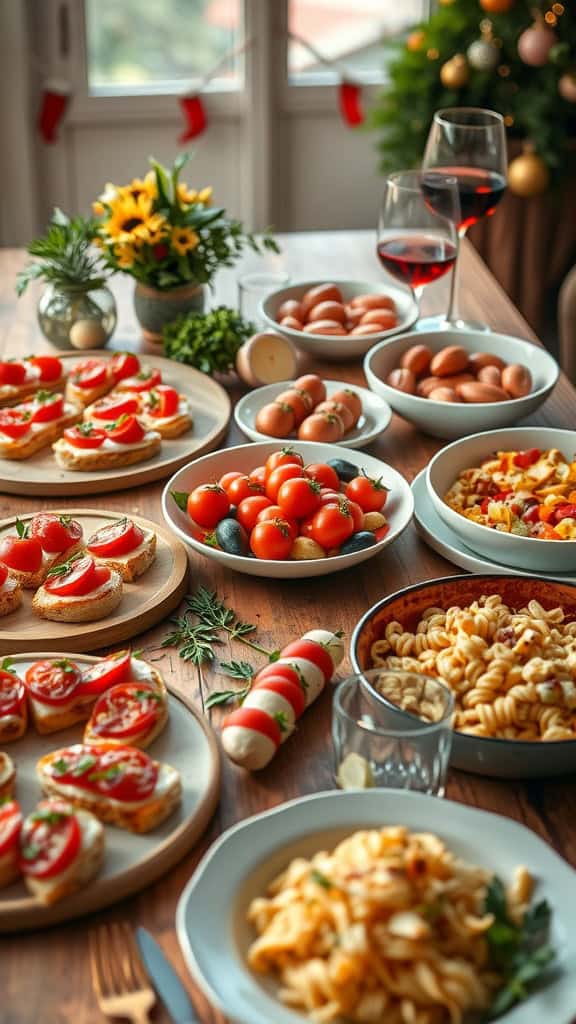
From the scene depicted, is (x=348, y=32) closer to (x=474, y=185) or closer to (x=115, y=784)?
(x=474, y=185)

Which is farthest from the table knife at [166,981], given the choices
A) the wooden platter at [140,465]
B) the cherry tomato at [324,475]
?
the wooden platter at [140,465]

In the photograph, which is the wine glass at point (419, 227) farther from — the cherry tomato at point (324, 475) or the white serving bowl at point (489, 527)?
the cherry tomato at point (324, 475)

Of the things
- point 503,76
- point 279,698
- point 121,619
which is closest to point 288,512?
point 121,619

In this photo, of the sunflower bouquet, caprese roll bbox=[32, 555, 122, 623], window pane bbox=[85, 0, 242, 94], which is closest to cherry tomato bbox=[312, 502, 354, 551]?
caprese roll bbox=[32, 555, 122, 623]

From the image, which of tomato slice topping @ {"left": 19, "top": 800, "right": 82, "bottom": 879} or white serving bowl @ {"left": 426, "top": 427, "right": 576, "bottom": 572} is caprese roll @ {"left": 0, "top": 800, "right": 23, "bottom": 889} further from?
white serving bowl @ {"left": 426, "top": 427, "right": 576, "bottom": 572}

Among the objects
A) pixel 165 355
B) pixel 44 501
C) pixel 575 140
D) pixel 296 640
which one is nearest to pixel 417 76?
pixel 575 140

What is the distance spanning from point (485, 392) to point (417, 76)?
9.86 ft

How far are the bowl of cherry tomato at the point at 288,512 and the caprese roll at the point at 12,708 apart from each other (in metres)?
0.45

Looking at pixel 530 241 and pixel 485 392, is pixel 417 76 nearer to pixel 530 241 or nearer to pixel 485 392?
pixel 530 241

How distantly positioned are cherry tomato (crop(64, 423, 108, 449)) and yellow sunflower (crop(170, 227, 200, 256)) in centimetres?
60

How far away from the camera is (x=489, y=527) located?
191cm

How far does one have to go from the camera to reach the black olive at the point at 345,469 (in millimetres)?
2061

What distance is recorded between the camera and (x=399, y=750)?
1.31 metres

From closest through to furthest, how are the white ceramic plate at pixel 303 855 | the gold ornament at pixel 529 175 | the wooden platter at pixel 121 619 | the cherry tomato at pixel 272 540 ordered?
the white ceramic plate at pixel 303 855 → the wooden platter at pixel 121 619 → the cherry tomato at pixel 272 540 → the gold ornament at pixel 529 175
